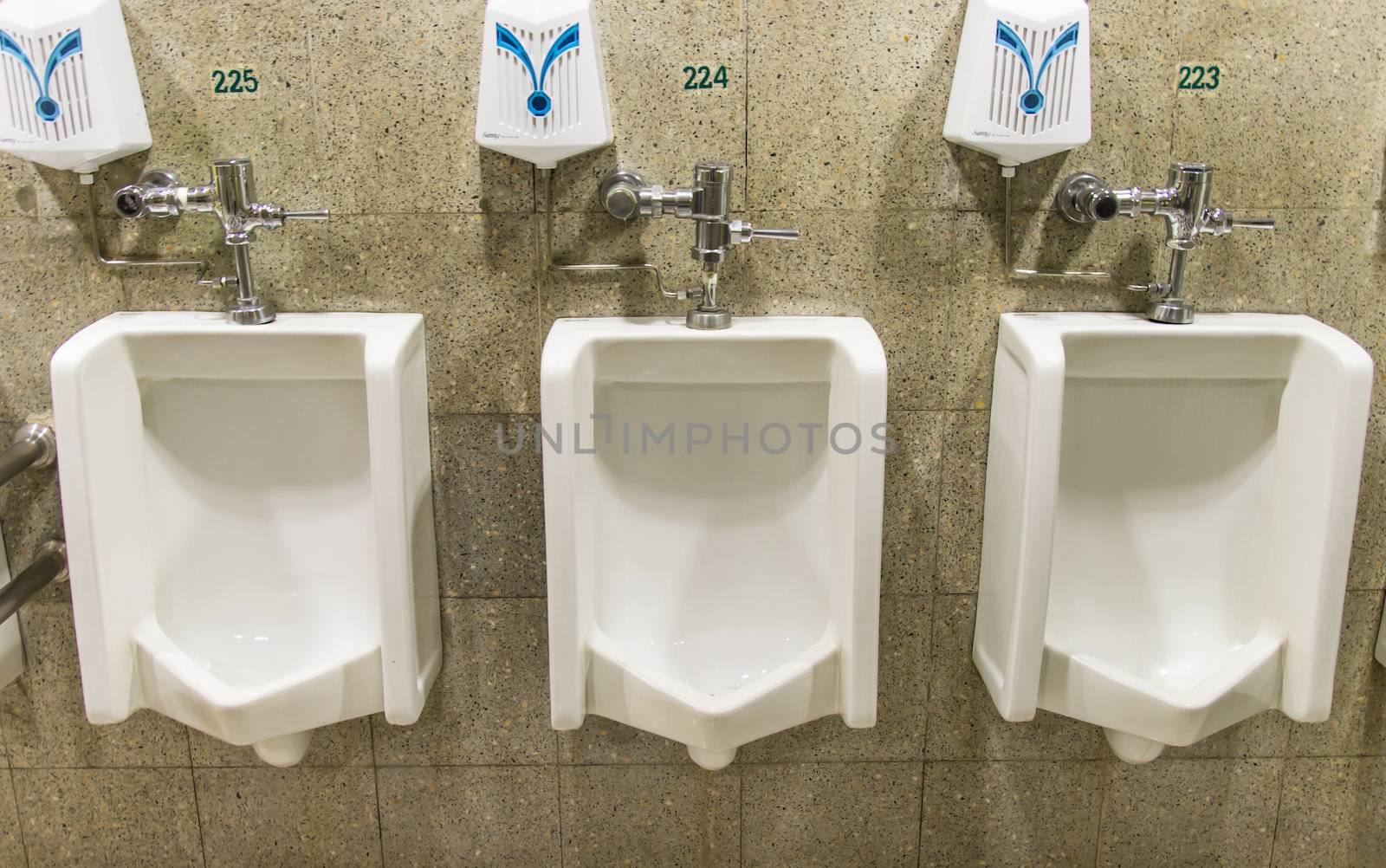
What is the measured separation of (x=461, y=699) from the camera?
1546 mm

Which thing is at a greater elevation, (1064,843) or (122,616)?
(122,616)

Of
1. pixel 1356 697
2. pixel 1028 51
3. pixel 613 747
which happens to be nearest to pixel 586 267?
pixel 1028 51

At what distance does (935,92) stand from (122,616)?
1.22m

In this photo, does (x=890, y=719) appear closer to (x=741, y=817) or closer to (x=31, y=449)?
(x=741, y=817)

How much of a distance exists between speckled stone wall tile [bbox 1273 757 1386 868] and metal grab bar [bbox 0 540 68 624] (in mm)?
1813

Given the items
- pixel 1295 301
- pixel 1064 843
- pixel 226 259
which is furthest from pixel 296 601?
pixel 1295 301

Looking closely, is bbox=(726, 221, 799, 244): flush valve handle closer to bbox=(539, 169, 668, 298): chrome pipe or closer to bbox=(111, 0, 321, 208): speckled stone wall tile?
bbox=(539, 169, 668, 298): chrome pipe

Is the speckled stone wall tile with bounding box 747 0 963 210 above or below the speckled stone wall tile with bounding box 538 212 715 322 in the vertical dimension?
above

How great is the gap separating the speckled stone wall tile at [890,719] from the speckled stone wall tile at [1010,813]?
0.25 feet

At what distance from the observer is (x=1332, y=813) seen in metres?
1.62

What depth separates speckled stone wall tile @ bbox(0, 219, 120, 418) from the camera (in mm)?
1393

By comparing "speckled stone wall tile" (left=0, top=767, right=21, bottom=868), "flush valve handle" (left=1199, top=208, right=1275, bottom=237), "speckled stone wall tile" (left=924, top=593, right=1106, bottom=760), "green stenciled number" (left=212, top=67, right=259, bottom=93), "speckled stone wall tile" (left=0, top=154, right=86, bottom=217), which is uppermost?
"green stenciled number" (left=212, top=67, right=259, bottom=93)

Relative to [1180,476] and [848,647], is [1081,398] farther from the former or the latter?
[848,647]

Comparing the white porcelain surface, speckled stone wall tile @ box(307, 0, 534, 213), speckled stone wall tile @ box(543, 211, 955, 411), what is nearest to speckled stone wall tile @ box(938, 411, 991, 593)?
speckled stone wall tile @ box(543, 211, 955, 411)
